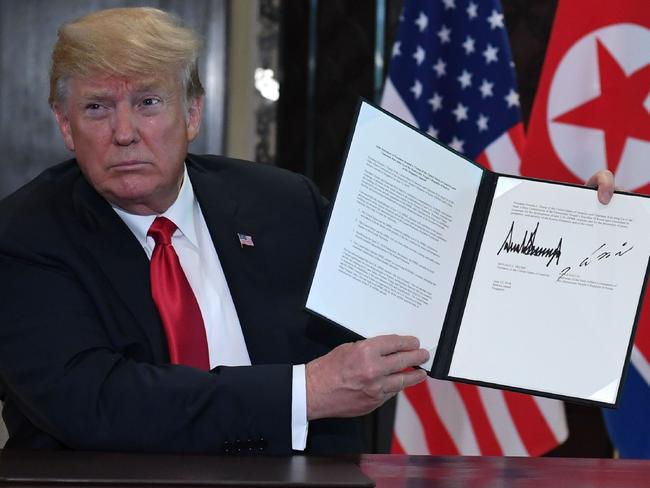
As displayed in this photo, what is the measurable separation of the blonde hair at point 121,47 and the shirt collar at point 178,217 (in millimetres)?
269

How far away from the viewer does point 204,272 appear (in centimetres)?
218

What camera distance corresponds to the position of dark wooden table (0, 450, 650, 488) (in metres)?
1.38

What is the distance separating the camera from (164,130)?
6.89 ft

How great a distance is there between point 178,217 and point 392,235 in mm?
595

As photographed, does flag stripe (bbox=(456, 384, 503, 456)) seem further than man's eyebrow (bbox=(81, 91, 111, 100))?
A: Yes

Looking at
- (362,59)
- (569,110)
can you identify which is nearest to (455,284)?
(569,110)

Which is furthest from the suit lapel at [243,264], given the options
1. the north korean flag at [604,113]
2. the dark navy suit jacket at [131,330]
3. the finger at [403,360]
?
the north korean flag at [604,113]

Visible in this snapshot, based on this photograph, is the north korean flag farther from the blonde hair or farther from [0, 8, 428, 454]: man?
the blonde hair

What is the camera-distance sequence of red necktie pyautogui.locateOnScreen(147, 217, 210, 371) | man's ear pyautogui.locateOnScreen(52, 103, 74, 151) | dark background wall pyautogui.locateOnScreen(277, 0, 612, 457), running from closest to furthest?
red necktie pyautogui.locateOnScreen(147, 217, 210, 371), man's ear pyautogui.locateOnScreen(52, 103, 74, 151), dark background wall pyautogui.locateOnScreen(277, 0, 612, 457)

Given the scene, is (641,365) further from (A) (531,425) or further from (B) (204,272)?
(B) (204,272)

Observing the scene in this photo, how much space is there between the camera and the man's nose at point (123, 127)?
6.67ft

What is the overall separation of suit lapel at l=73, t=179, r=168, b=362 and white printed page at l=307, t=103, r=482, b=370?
392 millimetres
